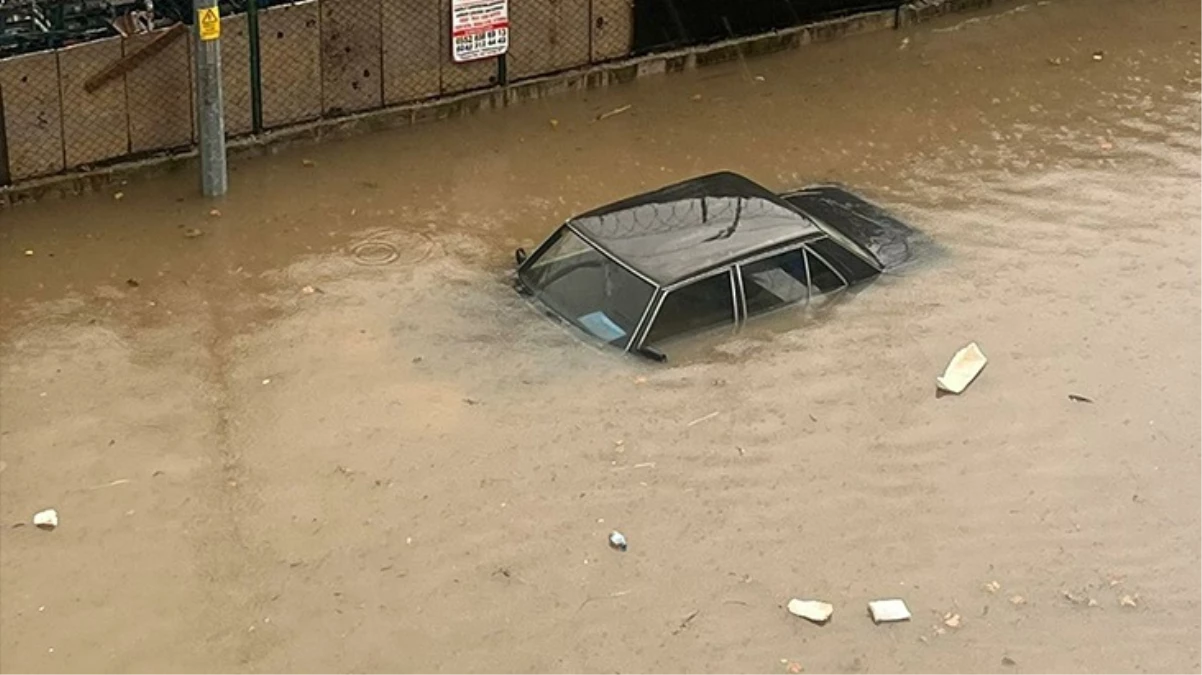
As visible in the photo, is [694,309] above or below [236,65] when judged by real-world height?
below

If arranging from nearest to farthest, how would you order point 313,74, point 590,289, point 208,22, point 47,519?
point 47,519 < point 590,289 < point 208,22 < point 313,74

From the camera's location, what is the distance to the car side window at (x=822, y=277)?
509 inches

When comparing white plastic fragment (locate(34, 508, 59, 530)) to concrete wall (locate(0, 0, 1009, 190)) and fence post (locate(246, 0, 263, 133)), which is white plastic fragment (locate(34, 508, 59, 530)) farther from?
fence post (locate(246, 0, 263, 133))

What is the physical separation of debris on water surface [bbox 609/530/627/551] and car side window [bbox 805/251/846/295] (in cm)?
305

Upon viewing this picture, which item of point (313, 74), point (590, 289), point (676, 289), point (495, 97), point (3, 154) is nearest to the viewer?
point (676, 289)

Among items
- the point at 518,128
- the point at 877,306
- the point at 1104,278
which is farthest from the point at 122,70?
the point at 1104,278

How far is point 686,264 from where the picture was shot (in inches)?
481

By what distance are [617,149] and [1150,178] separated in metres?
4.72

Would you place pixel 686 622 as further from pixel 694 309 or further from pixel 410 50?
pixel 410 50

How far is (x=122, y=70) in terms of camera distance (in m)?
14.7

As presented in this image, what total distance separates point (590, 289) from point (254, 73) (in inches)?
178

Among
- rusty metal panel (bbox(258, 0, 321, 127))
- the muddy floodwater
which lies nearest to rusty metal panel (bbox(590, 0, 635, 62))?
the muddy floodwater

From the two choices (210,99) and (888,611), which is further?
(210,99)

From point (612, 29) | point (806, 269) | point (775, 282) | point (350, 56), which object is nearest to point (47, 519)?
point (775, 282)
